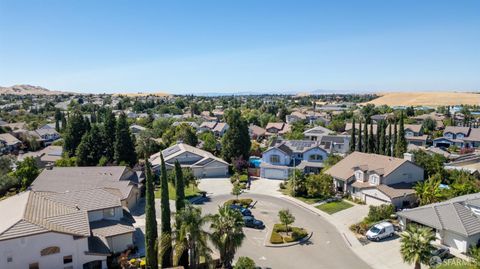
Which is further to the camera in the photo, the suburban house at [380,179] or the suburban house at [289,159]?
the suburban house at [289,159]

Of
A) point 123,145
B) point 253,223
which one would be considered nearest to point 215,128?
point 123,145

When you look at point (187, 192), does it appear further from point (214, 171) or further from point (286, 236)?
point (286, 236)

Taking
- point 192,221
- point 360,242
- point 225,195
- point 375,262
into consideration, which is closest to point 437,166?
point 360,242

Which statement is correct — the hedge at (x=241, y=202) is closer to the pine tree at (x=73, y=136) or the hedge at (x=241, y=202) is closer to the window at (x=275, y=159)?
the window at (x=275, y=159)

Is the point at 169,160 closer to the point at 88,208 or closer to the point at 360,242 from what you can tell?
the point at 88,208

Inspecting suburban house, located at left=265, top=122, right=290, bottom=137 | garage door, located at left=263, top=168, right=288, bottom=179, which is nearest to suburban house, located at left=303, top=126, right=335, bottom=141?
suburban house, located at left=265, top=122, right=290, bottom=137

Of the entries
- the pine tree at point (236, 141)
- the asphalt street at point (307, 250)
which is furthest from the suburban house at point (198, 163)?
the asphalt street at point (307, 250)
